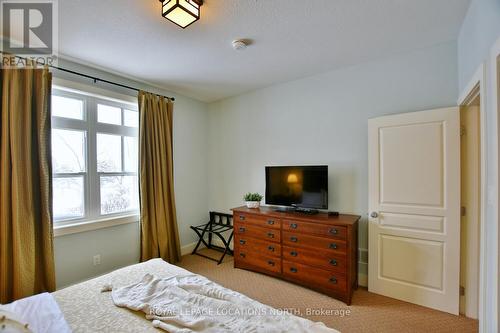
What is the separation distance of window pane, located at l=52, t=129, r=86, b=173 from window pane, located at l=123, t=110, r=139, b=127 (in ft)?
1.93

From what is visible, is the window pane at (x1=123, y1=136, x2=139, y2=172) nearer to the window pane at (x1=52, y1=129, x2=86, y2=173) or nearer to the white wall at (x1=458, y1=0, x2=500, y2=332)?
the window pane at (x1=52, y1=129, x2=86, y2=173)

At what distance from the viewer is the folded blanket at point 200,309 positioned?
1116 mm

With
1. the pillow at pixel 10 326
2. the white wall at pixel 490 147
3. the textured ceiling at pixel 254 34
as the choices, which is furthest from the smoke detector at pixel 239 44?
the pillow at pixel 10 326

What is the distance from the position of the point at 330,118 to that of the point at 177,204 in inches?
105

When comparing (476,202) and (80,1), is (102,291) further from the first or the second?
(476,202)

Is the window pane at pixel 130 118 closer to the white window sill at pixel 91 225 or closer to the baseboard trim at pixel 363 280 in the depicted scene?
the white window sill at pixel 91 225

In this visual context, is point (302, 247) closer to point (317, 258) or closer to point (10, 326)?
point (317, 258)

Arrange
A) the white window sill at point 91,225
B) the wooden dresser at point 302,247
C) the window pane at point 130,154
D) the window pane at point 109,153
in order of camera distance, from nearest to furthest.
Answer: the wooden dresser at point 302,247
the white window sill at point 91,225
the window pane at point 109,153
the window pane at point 130,154

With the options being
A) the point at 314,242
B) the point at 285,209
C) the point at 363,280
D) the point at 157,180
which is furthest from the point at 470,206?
the point at 157,180

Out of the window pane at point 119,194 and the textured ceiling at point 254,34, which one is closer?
the textured ceiling at point 254,34

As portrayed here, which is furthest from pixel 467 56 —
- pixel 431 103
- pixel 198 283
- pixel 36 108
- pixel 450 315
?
pixel 36 108

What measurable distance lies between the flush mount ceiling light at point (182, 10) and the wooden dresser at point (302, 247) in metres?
2.19

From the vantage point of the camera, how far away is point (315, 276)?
2541mm

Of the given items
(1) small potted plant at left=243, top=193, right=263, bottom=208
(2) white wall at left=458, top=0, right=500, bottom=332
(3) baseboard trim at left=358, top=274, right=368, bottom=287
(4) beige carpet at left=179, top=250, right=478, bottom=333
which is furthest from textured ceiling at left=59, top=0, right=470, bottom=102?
(4) beige carpet at left=179, top=250, right=478, bottom=333
